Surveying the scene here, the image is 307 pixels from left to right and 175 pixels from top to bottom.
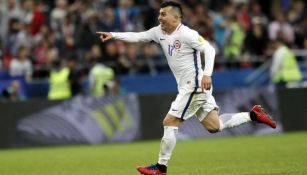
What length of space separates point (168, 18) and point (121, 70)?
11.0 meters

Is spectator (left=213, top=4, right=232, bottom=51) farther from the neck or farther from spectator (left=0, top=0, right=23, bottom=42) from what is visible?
the neck

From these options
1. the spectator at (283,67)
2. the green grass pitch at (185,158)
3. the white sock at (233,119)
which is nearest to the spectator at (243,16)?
the spectator at (283,67)

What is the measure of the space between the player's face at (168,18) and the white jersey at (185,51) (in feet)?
0.32

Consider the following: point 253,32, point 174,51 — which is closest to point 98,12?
point 253,32

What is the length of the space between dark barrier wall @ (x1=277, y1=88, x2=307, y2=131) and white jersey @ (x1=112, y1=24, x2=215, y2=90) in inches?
383

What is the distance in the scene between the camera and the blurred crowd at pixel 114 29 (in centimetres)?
2148

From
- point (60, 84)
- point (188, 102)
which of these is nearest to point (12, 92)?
point (60, 84)

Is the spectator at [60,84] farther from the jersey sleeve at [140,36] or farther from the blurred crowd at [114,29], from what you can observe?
the jersey sleeve at [140,36]

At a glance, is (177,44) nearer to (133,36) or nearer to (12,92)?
(133,36)

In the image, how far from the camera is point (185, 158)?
13.9m

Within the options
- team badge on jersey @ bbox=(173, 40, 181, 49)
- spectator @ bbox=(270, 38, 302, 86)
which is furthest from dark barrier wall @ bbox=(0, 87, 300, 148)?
team badge on jersey @ bbox=(173, 40, 181, 49)

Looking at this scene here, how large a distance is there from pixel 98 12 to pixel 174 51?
1242cm

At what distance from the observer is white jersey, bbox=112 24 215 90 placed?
10773mm

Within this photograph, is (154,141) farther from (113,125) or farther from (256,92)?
Answer: (256,92)
